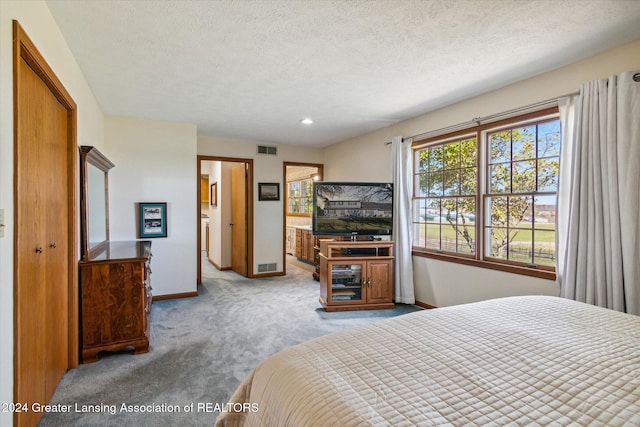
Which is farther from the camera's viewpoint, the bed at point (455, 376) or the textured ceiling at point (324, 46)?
the textured ceiling at point (324, 46)

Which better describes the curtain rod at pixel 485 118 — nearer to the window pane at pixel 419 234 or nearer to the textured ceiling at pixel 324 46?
the textured ceiling at pixel 324 46

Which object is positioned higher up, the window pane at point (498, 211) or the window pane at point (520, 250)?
the window pane at point (498, 211)

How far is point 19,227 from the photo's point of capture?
4.83ft

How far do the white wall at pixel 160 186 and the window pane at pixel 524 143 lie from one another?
3.94 m

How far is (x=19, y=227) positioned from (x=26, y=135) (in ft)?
1.61

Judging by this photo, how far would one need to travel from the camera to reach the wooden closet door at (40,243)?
1508 millimetres

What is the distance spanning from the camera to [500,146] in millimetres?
3193

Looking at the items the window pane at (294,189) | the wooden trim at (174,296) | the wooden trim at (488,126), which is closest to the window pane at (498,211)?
the wooden trim at (488,126)

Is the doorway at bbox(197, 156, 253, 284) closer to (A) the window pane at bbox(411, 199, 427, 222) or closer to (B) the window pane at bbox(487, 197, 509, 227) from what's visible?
(A) the window pane at bbox(411, 199, 427, 222)

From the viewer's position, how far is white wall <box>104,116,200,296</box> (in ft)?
13.3

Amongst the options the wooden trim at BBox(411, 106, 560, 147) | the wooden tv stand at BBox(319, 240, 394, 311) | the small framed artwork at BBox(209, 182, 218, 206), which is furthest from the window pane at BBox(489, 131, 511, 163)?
the small framed artwork at BBox(209, 182, 218, 206)

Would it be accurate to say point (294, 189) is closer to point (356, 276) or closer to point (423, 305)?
point (356, 276)

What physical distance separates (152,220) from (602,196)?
4729 millimetres

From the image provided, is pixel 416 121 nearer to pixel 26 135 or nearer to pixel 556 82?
pixel 556 82
